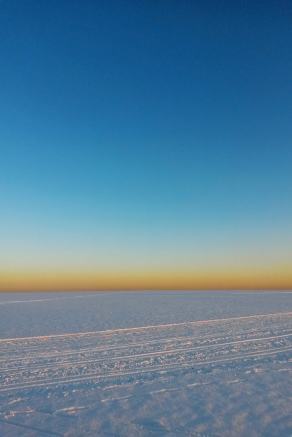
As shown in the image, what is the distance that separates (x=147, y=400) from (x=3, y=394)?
2581 mm

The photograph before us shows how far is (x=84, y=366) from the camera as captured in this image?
789 cm

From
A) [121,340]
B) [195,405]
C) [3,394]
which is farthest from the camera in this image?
[121,340]

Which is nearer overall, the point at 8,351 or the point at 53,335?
the point at 8,351

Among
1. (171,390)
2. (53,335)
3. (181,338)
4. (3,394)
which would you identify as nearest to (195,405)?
(171,390)

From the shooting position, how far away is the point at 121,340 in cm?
1093

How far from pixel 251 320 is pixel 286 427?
36.4 ft

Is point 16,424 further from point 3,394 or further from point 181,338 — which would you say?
point 181,338

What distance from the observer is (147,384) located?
666 centimetres

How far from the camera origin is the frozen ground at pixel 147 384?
195 inches

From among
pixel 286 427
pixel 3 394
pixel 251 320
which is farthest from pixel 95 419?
pixel 251 320

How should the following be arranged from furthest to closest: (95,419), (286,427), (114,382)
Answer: (114,382) → (95,419) → (286,427)

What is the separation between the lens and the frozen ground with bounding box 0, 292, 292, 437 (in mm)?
4965

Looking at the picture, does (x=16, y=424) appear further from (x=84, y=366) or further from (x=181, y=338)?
(x=181, y=338)

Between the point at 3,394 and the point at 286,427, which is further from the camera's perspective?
the point at 3,394
